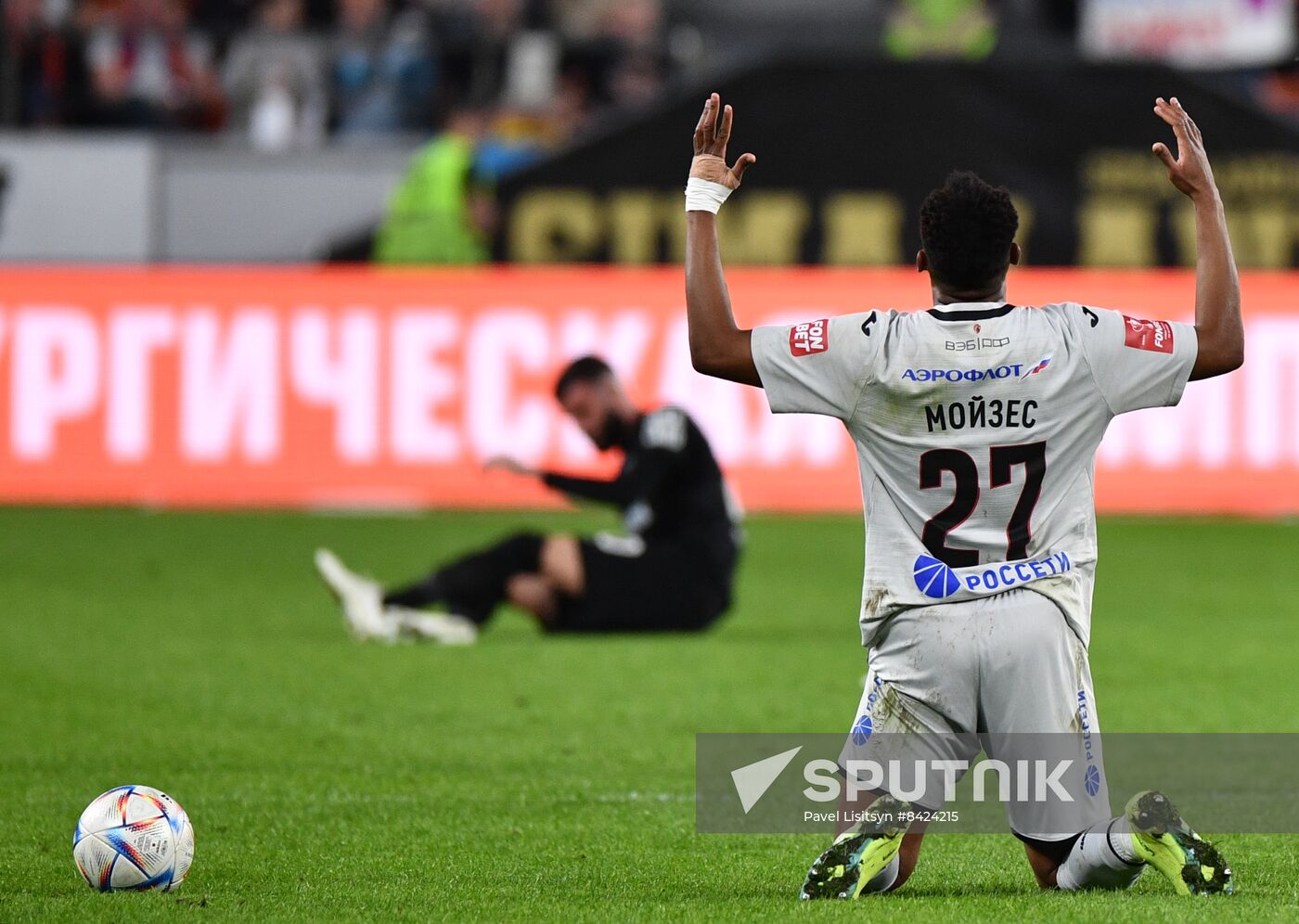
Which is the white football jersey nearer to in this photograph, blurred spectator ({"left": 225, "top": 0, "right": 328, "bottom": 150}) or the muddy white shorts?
the muddy white shorts

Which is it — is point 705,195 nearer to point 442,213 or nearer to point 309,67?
point 442,213

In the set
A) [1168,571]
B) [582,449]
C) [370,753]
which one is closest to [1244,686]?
[370,753]

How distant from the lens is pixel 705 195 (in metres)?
5.09

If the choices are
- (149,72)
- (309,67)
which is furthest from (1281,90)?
(149,72)

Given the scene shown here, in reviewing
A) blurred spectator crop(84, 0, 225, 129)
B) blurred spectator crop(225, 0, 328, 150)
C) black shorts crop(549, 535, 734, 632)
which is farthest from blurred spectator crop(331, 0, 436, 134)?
black shorts crop(549, 535, 734, 632)

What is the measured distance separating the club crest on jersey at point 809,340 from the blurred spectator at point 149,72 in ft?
56.7

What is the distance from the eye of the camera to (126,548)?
1498 centimetres

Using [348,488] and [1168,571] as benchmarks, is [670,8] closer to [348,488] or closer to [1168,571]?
[348,488]

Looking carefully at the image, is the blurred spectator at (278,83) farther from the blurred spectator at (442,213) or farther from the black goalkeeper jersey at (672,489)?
the black goalkeeper jersey at (672,489)

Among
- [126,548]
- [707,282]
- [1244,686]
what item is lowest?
[126,548]

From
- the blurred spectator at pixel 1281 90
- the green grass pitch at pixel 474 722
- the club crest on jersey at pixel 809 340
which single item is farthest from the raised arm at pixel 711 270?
the blurred spectator at pixel 1281 90

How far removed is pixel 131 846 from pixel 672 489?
226 inches

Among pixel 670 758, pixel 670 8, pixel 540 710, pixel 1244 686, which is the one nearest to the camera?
pixel 670 758

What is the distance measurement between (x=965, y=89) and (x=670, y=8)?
6.80m
